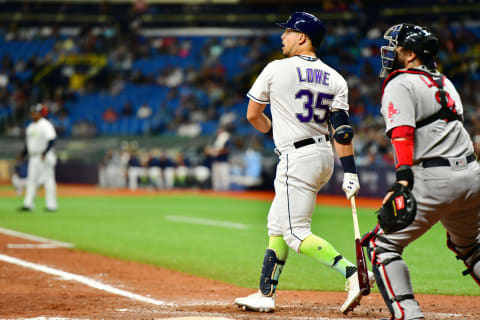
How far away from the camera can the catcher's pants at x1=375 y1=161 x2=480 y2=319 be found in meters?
4.62

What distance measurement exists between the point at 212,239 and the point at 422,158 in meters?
7.90

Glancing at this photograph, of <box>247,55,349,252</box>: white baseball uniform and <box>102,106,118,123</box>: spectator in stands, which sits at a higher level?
<box>102,106,118,123</box>: spectator in stands

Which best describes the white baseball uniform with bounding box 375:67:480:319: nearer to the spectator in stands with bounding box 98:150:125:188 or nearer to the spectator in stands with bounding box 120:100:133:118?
the spectator in stands with bounding box 98:150:125:188

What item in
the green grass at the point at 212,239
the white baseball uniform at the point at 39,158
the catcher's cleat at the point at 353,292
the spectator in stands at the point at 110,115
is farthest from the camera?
the spectator in stands at the point at 110,115

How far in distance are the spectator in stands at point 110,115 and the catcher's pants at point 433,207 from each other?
3222 centimetres

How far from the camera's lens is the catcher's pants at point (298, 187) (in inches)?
228

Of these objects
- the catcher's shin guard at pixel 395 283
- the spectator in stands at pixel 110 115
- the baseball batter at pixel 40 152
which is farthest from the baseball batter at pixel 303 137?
the spectator in stands at pixel 110 115

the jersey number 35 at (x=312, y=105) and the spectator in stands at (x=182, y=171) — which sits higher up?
the jersey number 35 at (x=312, y=105)

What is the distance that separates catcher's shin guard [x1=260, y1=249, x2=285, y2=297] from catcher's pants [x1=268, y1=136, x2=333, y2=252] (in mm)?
244

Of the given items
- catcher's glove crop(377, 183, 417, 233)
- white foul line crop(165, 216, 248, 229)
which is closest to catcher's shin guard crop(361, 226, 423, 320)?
catcher's glove crop(377, 183, 417, 233)

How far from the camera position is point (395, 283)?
4.73 m

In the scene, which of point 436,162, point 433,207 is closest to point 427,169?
point 436,162

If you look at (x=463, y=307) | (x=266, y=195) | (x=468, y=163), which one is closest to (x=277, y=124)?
(x=468, y=163)

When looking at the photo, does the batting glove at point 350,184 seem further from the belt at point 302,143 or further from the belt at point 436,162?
the belt at point 436,162
